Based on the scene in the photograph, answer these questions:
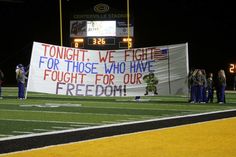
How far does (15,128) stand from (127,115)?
4003mm

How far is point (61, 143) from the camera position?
942 cm

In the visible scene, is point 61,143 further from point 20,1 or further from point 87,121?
point 20,1

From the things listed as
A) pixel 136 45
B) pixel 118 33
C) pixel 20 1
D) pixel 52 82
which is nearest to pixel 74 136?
pixel 52 82

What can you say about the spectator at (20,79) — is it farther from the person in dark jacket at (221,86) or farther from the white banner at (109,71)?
the person in dark jacket at (221,86)

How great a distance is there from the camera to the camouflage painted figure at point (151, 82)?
20.4 m

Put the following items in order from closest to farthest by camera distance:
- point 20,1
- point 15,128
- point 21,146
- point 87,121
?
point 21,146 < point 15,128 < point 87,121 < point 20,1

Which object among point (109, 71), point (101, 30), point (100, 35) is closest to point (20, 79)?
point (109, 71)

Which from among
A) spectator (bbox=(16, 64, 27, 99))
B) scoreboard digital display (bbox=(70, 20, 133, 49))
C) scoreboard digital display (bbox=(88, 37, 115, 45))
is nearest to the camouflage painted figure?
spectator (bbox=(16, 64, 27, 99))

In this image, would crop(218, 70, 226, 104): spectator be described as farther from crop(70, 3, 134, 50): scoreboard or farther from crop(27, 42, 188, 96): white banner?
crop(70, 3, 134, 50): scoreboard

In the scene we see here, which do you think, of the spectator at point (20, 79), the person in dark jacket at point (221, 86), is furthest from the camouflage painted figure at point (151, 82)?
the spectator at point (20, 79)

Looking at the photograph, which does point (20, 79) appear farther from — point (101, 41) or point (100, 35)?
point (100, 35)

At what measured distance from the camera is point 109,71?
20.9 m

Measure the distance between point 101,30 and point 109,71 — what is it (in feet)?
43.9

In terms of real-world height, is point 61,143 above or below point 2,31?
below
